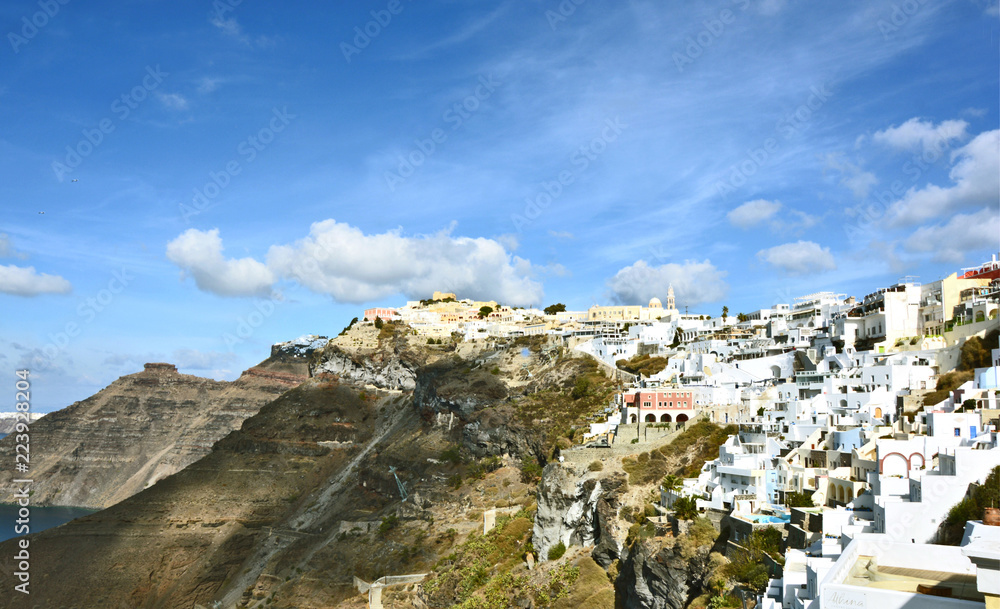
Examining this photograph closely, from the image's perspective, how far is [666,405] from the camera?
5394 cm

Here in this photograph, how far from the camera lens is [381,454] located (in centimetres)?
8431

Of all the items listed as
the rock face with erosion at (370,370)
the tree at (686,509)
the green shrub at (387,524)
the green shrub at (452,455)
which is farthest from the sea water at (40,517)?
the tree at (686,509)

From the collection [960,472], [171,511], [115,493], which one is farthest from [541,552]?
[115,493]

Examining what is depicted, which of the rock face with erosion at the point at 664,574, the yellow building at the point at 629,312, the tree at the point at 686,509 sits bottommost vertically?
the rock face with erosion at the point at 664,574

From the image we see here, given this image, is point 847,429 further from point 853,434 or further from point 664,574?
point 664,574

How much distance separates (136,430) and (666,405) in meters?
158

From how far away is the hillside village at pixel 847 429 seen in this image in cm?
1905

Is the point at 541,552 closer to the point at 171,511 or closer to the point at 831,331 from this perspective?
the point at 831,331

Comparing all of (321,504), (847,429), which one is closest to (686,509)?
(847,429)

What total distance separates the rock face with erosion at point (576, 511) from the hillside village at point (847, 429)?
137 cm

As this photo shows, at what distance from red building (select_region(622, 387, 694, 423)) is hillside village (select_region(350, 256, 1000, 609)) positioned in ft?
0.25

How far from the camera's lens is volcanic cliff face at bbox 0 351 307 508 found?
16362cm

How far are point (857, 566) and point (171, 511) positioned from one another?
81.6m

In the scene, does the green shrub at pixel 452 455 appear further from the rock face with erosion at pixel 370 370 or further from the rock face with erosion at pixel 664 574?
the rock face with erosion at pixel 664 574
